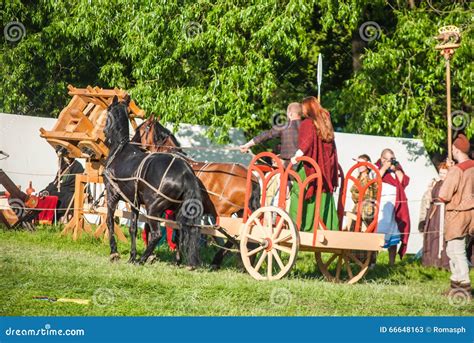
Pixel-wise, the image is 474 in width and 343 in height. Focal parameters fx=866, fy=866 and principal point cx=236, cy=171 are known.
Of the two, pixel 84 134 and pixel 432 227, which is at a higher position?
pixel 84 134

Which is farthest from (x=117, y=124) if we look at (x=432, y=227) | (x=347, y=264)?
(x=432, y=227)

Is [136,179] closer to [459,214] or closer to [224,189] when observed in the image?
[224,189]

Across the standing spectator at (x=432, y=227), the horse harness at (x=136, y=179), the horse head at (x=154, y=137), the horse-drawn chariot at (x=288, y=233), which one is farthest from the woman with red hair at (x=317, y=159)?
the standing spectator at (x=432, y=227)

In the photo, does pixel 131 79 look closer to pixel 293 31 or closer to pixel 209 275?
pixel 293 31

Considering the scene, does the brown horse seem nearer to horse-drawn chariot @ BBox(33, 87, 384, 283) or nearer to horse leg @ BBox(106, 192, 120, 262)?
horse-drawn chariot @ BBox(33, 87, 384, 283)

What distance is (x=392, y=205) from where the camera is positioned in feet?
41.0

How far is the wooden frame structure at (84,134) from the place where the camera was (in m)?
13.6

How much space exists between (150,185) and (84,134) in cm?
295

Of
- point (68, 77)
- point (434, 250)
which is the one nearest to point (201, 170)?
point (434, 250)

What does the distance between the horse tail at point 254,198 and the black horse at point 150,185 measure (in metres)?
0.69

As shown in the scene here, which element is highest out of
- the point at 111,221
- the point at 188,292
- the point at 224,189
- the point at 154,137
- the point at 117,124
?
the point at 117,124

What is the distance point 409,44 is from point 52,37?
7.60m

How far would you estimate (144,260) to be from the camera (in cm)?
1095

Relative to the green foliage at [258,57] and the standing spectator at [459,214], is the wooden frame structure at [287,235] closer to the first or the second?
the standing spectator at [459,214]
